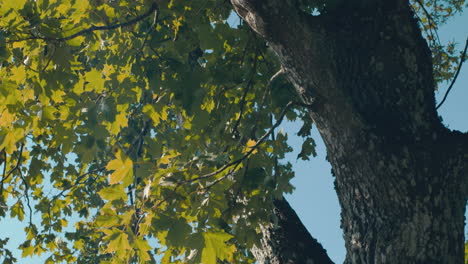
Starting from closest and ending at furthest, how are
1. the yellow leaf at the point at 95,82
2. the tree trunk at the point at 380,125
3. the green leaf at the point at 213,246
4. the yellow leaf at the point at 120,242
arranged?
the tree trunk at the point at 380,125 → the green leaf at the point at 213,246 → the yellow leaf at the point at 120,242 → the yellow leaf at the point at 95,82

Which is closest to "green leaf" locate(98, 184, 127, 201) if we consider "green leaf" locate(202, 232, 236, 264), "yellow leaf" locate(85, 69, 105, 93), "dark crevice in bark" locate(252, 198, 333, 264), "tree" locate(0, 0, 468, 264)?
"tree" locate(0, 0, 468, 264)

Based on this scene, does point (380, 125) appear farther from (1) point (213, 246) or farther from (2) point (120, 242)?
(2) point (120, 242)

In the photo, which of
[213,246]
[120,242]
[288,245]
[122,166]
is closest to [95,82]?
[122,166]

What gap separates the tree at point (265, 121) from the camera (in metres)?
3.97

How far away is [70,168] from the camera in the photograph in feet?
31.1

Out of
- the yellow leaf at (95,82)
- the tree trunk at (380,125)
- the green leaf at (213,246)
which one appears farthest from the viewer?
the yellow leaf at (95,82)

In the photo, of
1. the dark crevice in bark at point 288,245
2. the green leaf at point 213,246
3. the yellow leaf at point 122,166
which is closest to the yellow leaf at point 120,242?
the yellow leaf at point 122,166

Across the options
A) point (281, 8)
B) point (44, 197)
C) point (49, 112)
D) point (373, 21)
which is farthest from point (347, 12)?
point (44, 197)

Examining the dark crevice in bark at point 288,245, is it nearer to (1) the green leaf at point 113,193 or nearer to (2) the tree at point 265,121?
(2) the tree at point 265,121

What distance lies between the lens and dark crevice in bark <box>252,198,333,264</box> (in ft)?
17.6

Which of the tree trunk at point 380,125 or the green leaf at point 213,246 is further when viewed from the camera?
the green leaf at point 213,246

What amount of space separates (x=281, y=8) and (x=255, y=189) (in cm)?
167

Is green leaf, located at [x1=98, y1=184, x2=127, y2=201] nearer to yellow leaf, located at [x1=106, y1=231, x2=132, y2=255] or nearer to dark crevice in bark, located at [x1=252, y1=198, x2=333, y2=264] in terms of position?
yellow leaf, located at [x1=106, y1=231, x2=132, y2=255]

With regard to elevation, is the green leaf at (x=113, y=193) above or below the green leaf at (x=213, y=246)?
above
